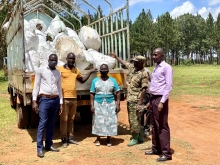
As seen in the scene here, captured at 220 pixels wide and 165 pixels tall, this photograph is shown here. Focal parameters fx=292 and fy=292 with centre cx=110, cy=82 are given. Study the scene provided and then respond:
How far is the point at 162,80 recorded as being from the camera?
3826mm

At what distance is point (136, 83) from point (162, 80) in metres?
0.75

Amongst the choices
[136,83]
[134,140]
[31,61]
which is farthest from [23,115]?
[136,83]

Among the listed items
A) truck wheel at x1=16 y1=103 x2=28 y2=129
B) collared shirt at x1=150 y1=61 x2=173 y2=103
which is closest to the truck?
truck wheel at x1=16 y1=103 x2=28 y2=129

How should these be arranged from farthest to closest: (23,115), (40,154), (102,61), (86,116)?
(86,116), (23,115), (102,61), (40,154)

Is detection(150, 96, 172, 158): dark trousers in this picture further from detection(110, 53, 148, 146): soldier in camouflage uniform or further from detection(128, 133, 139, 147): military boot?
detection(128, 133, 139, 147): military boot

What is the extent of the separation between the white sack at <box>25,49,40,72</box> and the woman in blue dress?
1141 mm

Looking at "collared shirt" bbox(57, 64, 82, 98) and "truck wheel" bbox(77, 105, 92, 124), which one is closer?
"collared shirt" bbox(57, 64, 82, 98)

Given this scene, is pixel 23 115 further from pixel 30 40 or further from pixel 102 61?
pixel 102 61

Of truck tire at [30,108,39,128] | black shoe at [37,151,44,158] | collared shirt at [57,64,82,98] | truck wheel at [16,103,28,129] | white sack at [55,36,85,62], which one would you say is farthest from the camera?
truck tire at [30,108,39,128]

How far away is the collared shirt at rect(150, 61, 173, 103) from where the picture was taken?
3.75 metres

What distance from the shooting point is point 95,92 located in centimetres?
460

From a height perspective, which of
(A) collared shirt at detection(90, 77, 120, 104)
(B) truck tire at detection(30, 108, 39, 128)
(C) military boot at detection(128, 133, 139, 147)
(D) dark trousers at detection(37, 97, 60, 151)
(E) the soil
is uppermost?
(A) collared shirt at detection(90, 77, 120, 104)

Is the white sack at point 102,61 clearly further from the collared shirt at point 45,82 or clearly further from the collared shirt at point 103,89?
the collared shirt at point 45,82

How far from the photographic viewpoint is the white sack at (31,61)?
196 inches
